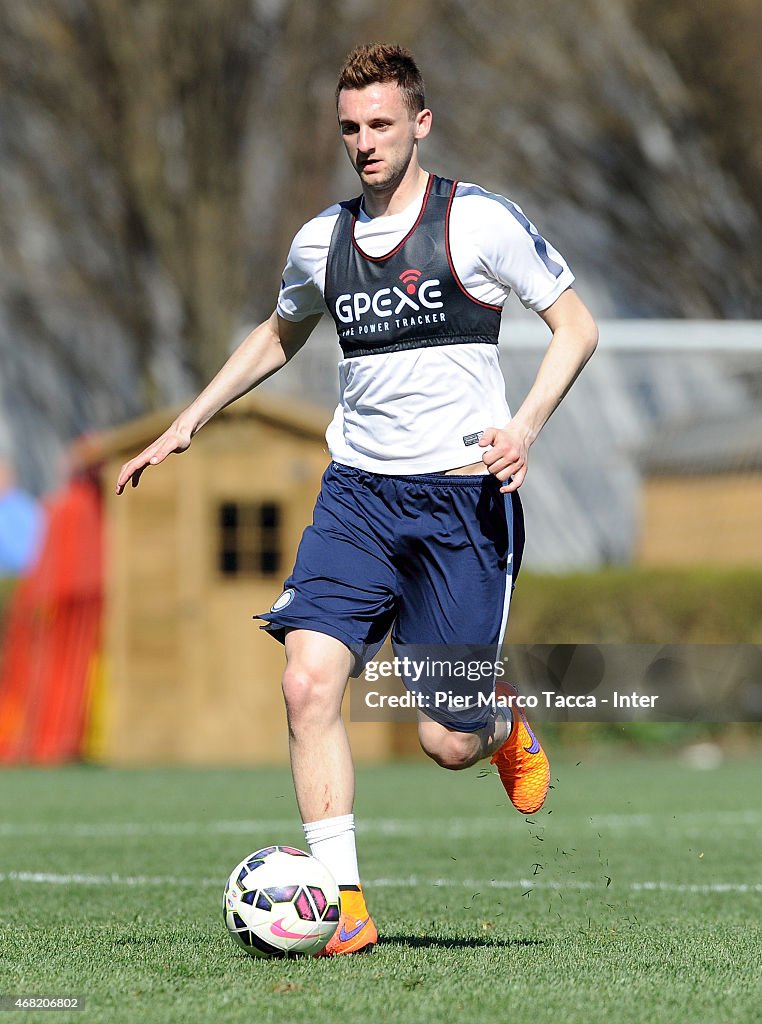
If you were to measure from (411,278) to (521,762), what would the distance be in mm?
1661

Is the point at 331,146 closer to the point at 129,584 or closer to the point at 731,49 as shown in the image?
the point at 731,49

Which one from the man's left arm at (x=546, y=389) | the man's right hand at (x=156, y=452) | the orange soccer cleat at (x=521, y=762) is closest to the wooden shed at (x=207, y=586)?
the orange soccer cleat at (x=521, y=762)

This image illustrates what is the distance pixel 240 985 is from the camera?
14.3 feet

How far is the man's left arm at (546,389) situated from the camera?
15.6ft

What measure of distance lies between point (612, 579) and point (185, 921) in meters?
10.3

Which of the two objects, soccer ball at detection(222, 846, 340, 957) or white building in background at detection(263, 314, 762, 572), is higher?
white building in background at detection(263, 314, 762, 572)

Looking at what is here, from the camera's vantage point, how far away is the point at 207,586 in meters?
15.1

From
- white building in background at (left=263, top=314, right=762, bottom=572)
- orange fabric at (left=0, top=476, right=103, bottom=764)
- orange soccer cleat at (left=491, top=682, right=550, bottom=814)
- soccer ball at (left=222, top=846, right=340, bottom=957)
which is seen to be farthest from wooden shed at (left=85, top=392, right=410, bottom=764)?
soccer ball at (left=222, top=846, right=340, bottom=957)

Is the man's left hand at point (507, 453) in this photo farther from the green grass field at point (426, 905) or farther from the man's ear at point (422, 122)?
the green grass field at point (426, 905)

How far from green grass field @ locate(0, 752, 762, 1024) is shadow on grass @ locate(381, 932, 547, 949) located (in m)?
0.02

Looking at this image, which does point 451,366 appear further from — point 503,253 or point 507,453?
point 507,453

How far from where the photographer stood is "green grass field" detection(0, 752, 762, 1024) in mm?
4184

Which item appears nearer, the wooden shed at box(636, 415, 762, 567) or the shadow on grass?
the shadow on grass

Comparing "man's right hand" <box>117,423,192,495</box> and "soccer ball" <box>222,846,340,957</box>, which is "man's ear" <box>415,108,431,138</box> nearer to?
"man's right hand" <box>117,423,192,495</box>
